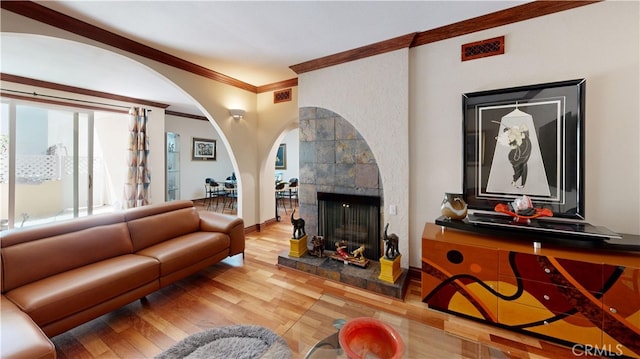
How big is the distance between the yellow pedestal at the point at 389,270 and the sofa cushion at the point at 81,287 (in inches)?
91.0

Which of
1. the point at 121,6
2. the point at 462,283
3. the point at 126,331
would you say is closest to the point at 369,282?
the point at 462,283

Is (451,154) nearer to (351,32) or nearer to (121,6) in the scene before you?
(351,32)

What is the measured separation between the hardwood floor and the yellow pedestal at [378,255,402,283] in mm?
200

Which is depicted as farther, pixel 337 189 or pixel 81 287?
pixel 337 189

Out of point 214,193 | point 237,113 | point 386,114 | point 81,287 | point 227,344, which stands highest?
point 237,113

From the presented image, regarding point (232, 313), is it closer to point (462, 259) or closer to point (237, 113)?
point (462, 259)

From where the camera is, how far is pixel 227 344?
75.1 inches

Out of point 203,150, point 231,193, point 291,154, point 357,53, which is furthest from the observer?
point 291,154

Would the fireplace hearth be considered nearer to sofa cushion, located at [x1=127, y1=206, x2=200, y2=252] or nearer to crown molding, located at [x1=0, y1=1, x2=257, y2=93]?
sofa cushion, located at [x1=127, y1=206, x2=200, y2=252]

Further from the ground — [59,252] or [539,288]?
[59,252]

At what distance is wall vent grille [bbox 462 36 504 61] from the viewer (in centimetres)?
244

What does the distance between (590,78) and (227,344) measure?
3764mm

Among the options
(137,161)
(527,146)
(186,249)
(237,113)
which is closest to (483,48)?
(527,146)

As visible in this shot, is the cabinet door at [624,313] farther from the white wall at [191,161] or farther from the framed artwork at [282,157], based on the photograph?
the framed artwork at [282,157]
